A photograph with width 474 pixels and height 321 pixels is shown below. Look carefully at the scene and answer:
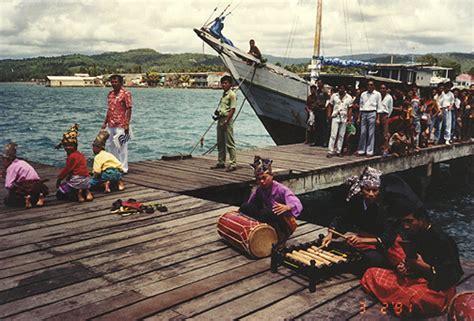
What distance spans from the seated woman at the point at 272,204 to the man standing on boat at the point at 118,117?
420 centimetres

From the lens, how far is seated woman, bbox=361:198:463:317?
3.21 m

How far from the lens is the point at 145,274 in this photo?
13.8 feet

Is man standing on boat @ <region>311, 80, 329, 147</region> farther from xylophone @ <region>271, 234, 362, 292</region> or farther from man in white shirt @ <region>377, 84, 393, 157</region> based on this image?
xylophone @ <region>271, 234, 362, 292</region>

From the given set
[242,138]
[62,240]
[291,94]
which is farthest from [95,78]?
[62,240]

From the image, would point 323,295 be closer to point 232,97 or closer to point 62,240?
point 62,240

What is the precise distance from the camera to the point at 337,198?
43.8ft

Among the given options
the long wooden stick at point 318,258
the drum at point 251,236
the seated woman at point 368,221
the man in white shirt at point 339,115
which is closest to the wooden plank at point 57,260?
the drum at point 251,236

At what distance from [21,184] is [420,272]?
5405mm

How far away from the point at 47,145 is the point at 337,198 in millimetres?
19505

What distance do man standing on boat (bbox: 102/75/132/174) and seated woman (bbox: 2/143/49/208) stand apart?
6.89 feet

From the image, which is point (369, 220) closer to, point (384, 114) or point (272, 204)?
point (272, 204)

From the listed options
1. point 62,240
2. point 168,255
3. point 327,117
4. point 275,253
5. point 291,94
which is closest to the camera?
point 275,253

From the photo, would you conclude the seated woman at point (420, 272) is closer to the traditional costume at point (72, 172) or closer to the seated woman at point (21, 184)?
the traditional costume at point (72, 172)

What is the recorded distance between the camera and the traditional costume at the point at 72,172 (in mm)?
6441
